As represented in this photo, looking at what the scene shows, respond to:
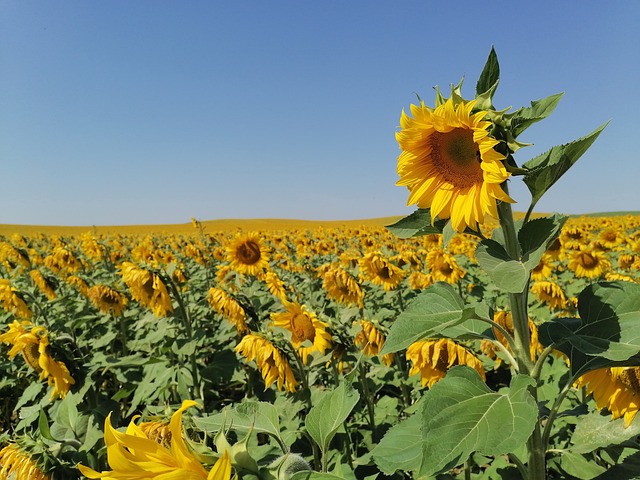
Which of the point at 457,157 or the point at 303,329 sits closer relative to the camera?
the point at 457,157

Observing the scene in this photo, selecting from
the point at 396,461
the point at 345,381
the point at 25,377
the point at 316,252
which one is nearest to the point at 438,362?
the point at 396,461

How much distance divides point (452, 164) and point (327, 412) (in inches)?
40.7

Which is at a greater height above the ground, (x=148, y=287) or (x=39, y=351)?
(x=148, y=287)

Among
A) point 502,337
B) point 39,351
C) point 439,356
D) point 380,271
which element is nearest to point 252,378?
point 39,351

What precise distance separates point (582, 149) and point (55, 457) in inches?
98.3

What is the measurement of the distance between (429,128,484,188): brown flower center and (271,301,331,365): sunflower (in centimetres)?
180

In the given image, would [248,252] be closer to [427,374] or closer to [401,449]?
[427,374]

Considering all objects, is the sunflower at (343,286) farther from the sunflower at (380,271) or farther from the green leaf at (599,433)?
the green leaf at (599,433)

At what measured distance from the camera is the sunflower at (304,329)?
3.17 meters

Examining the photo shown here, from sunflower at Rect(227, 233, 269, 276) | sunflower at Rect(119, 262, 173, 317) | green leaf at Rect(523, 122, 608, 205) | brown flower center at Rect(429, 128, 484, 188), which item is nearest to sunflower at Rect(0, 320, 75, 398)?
sunflower at Rect(119, 262, 173, 317)

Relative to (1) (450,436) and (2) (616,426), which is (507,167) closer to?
(1) (450,436)

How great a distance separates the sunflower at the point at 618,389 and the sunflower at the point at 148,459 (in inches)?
63.2

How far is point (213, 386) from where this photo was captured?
5000mm

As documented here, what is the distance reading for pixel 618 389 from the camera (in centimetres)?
178
